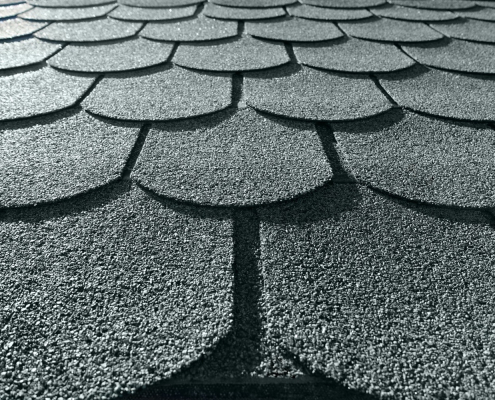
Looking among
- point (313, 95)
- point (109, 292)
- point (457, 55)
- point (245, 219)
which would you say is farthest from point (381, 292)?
point (457, 55)

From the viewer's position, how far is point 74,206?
71 centimetres

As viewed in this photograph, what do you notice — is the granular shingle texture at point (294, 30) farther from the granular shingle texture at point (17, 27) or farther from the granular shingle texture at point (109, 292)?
the granular shingle texture at point (109, 292)

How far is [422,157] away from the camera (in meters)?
0.84

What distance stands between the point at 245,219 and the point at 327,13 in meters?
1.21

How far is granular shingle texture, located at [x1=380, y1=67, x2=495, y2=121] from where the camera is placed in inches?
39.3

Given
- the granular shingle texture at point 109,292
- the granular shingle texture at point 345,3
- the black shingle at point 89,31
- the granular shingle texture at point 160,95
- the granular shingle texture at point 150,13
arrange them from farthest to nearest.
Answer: the granular shingle texture at point 345,3 < the granular shingle texture at point 150,13 < the black shingle at point 89,31 < the granular shingle texture at point 160,95 < the granular shingle texture at point 109,292

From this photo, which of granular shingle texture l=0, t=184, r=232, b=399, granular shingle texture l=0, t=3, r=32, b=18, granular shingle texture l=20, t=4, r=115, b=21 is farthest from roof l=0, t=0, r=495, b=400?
granular shingle texture l=0, t=3, r=32, b=18

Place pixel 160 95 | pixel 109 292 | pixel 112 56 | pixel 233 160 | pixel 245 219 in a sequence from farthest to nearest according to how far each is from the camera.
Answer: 1. pixel 112 56
2. pixel 160 95
3. pixel 233 160
4. pixel 245 219
5. pixel 109 292

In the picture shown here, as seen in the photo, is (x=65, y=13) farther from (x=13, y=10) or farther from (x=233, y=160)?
(x=233, y=160)

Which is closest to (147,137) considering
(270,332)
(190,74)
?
(190,74)

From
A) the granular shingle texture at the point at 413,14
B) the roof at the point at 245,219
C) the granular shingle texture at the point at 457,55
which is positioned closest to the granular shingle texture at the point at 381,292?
the roof at the point at 245,219

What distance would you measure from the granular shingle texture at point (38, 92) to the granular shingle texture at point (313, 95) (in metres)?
0.45

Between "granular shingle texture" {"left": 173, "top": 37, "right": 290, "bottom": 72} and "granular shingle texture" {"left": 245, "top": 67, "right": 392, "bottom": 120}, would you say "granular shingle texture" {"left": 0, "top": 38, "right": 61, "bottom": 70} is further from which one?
"granular shingle texture" {"left": 245, "top": 67, "right": 392, "bottom": 120}

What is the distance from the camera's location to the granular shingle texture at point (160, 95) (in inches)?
37.8
